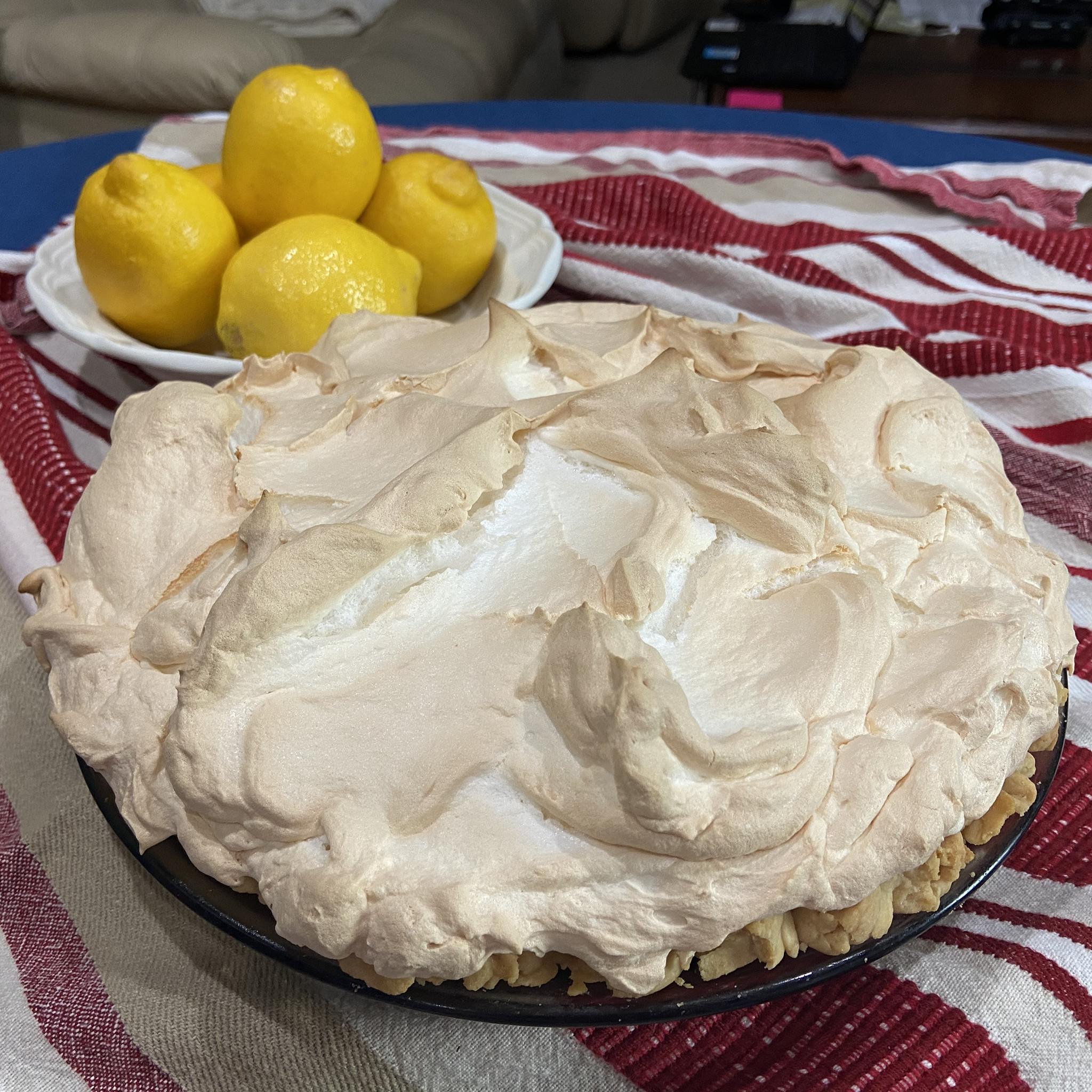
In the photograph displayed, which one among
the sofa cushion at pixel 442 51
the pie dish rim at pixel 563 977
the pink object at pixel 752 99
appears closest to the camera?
the pie dish rim at pixel 563 977

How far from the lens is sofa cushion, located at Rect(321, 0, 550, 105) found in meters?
3.48

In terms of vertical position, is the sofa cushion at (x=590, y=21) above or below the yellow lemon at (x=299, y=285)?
below

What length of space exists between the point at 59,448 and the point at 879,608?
910mm

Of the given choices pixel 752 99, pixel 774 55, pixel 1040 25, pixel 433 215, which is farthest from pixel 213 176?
pixel 1040 25

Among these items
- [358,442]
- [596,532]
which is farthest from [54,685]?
[596,532]

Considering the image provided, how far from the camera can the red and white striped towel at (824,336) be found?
711 millimetres

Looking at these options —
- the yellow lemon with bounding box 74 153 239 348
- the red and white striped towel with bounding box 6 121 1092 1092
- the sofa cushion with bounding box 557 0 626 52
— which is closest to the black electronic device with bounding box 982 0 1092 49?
the sofa cushion with bounding box 557 0 626 52

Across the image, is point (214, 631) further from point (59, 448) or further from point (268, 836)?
point (59, 448)

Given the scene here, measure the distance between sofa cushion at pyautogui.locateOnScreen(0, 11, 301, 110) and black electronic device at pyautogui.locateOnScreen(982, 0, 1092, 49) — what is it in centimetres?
242

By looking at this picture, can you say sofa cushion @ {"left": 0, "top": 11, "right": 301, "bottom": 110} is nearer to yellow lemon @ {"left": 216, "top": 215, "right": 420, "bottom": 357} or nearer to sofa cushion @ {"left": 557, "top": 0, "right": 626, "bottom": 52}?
sofa cushion @ {"left": 557, "top": 0, "right": 626, "bottom": 52}

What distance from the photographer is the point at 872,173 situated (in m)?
1.65

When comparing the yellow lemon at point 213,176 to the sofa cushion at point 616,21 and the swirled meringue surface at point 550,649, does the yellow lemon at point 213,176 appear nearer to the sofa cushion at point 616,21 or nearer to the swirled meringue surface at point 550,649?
the swirled meringue surface at point 550,649

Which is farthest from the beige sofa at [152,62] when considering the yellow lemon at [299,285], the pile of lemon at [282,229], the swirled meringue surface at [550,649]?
the swirled meringue surface at [550,649]

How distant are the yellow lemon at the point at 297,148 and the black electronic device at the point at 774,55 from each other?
2235 mm
